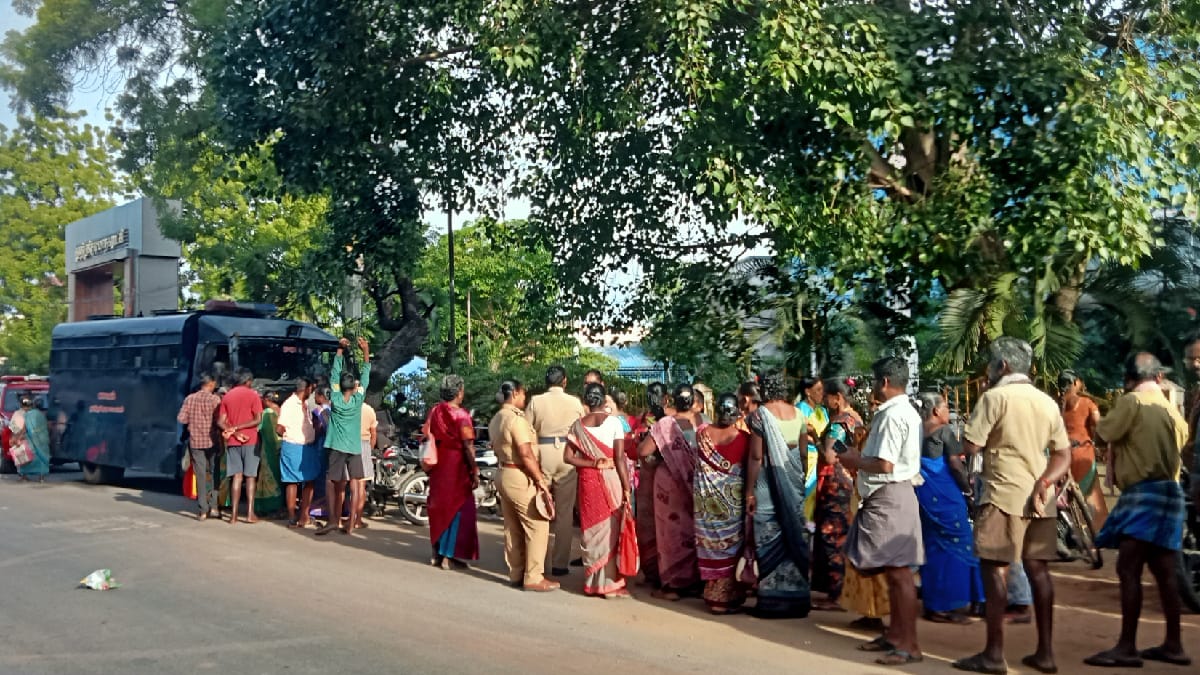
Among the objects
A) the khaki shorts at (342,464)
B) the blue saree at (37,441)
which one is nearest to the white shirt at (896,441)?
the khaki shorts at (342,464)

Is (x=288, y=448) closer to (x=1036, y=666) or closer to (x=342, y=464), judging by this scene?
(x=342, y=464)

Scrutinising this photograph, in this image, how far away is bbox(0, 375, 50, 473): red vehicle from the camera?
21.6 m

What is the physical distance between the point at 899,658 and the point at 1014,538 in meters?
1.07

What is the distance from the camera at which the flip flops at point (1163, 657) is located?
274 inches

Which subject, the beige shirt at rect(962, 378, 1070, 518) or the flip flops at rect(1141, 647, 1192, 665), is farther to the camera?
the flip flops at rect(1141, 647, 1192, 665)

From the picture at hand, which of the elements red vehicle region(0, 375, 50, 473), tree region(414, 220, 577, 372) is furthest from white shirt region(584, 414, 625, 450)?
red vehicle region(0, 375, 50, 473)

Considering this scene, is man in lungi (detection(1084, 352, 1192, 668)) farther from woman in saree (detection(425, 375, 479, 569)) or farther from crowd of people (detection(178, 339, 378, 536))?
crowd of people (detection(178, 339, 378, 536))

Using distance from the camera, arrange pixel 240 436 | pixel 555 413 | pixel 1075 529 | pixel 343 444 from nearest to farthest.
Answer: pixel 555 413 < pixel 1075 529 < pixel 343 444 < pixel 240 436

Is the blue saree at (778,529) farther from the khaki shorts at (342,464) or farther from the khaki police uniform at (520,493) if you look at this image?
the khaki shorts at (342,464)

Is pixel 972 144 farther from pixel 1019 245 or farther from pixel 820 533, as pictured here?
pixel 820 533

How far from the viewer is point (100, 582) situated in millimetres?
9625

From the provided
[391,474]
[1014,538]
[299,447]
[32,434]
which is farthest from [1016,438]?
[32,434]

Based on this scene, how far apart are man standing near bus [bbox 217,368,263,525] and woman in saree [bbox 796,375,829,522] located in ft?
23.0

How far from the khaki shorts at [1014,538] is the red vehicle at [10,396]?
1827 centimetres
